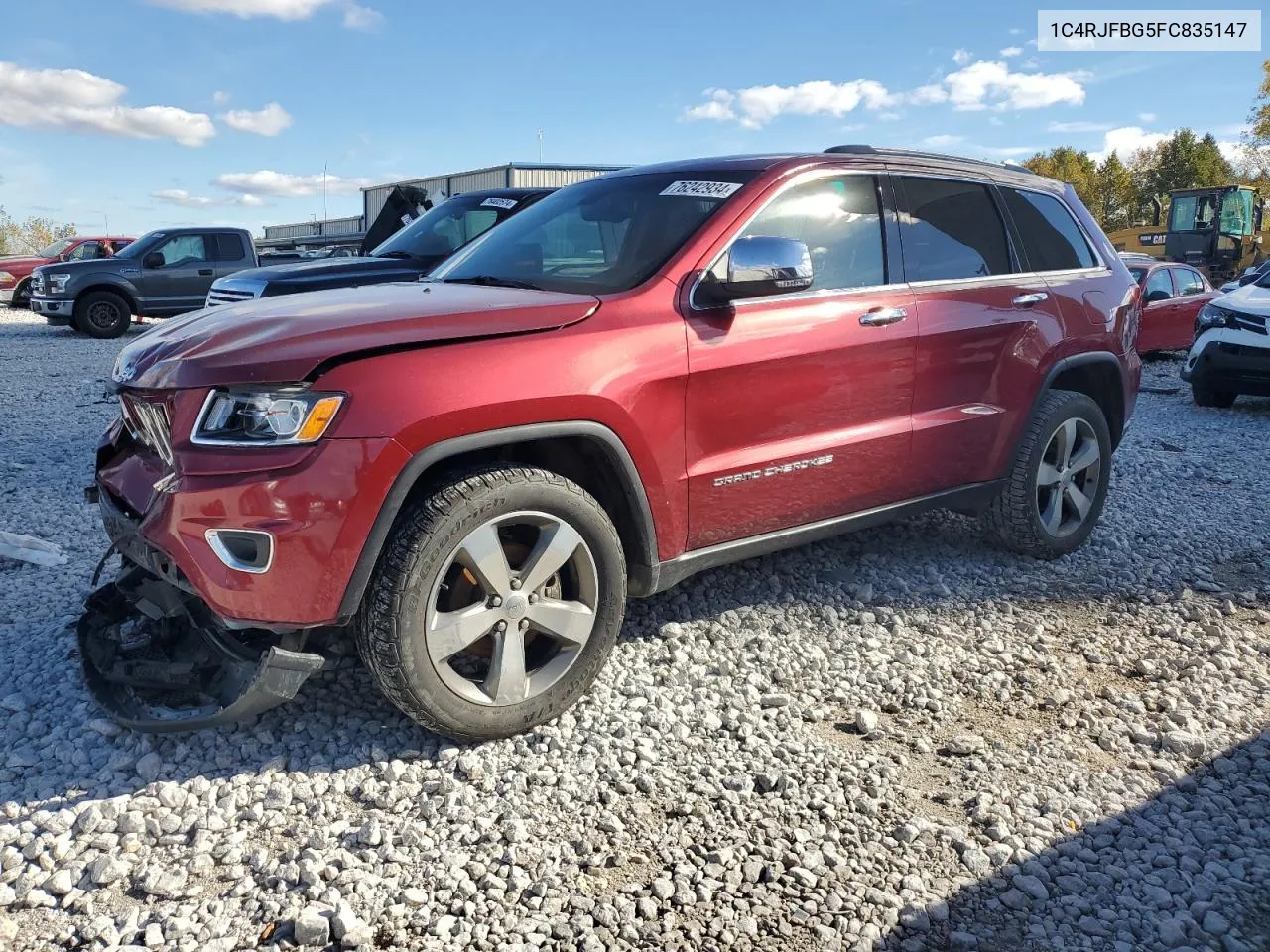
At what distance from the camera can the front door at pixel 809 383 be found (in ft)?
11.1

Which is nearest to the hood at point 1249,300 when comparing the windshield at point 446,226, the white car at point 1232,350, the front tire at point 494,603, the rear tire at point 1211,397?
the white car at point 1232,350

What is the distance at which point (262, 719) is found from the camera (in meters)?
3.25

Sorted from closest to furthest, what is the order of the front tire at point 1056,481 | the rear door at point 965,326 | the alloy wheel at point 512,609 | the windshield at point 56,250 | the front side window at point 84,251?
the alloy wheel at point 512,609
the rear door at point 965,326
the front tire at point 1056,481
the front side window at point 84,251
the windshield at point 56,250

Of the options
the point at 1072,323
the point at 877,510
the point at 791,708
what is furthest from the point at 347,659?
the point at 1072,323

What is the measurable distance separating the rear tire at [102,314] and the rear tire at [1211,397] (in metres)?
14.8

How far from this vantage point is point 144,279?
51.2 feet

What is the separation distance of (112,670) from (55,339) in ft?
48.2

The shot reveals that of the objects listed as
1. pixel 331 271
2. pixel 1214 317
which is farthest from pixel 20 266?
pixel 1214 317

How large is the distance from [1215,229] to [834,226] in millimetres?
26419

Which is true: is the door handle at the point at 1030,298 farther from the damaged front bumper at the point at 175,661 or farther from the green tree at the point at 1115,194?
the green tree at the point at 1115,194

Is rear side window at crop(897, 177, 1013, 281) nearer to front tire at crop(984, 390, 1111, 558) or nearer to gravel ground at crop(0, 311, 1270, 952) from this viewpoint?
front tire at crop(984, 390, 1111, 558)

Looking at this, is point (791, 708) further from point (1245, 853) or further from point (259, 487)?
point (259, 487)

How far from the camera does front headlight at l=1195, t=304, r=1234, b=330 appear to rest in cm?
950

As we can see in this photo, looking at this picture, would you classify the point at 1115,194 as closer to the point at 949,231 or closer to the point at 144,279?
the point at 144,279
